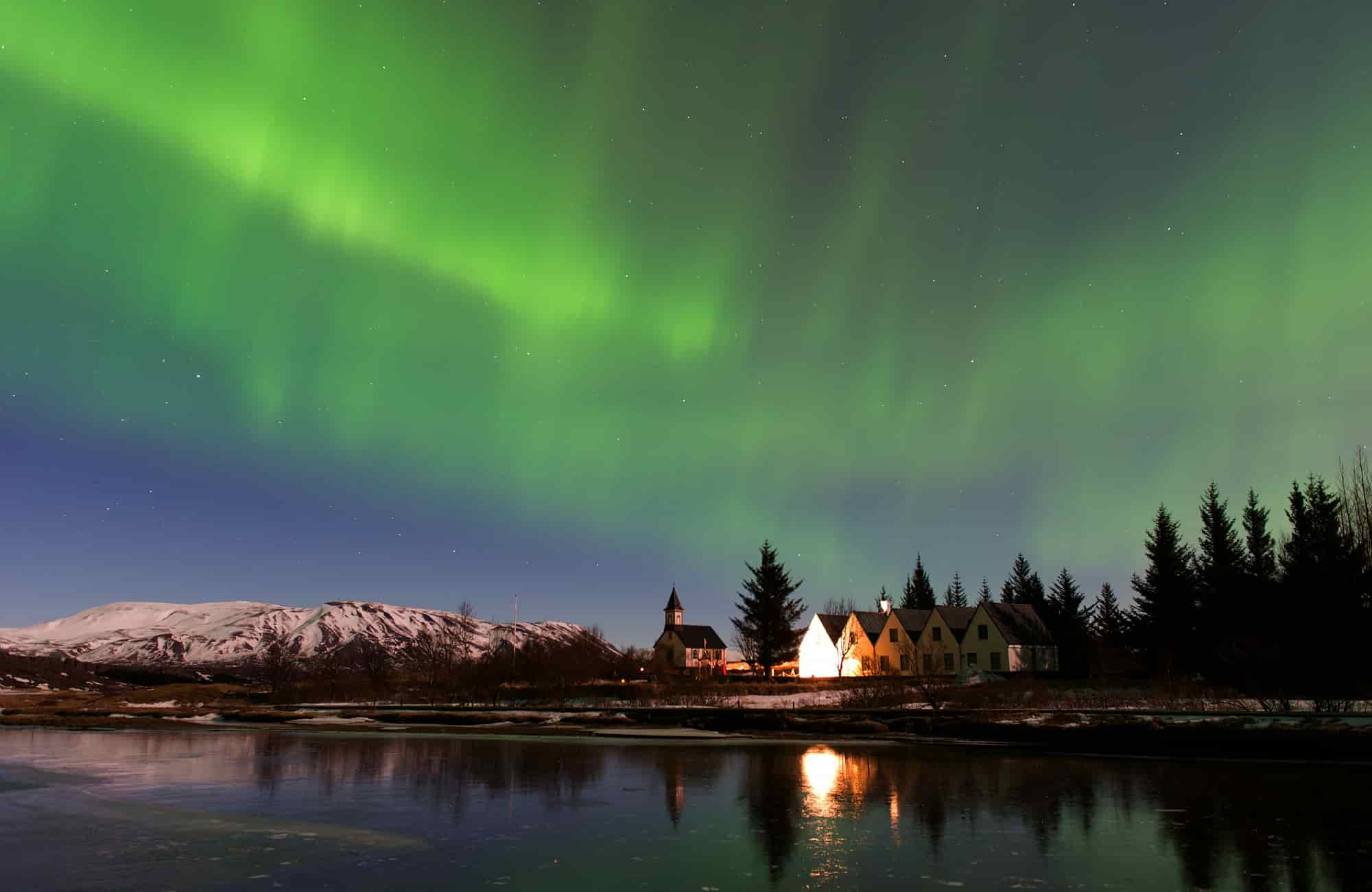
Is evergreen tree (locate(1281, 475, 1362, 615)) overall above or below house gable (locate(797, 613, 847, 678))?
above

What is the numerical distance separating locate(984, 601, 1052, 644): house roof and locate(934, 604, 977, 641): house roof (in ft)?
9.07

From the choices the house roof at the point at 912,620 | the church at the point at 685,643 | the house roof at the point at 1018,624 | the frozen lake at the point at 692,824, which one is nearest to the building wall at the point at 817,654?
the house roof at the point at 912,620

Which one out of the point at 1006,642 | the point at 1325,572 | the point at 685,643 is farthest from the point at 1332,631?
the point at 685,643

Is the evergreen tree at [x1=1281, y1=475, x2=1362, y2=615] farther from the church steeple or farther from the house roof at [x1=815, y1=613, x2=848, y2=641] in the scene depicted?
the church steeple

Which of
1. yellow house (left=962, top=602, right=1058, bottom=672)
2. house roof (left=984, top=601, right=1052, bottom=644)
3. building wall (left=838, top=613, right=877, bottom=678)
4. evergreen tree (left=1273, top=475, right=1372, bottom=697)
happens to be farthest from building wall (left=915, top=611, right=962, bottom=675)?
evergreen tree (left=1273, top=475, right=1372, bottom=697)

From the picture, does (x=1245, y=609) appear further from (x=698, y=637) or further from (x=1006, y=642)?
(x=698, y=637)

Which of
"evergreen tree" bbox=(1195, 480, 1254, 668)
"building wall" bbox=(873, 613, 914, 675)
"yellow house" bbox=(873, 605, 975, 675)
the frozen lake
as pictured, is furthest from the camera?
"building wall" bbox=(873, 613, 914, 675)

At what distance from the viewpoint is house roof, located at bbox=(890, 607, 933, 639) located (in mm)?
98562

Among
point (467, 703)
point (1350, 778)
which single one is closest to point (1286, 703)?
point (1350, 778)

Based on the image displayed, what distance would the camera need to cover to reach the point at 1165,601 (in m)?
77.2

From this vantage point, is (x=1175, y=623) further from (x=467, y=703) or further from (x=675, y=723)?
(x=467, y=703)

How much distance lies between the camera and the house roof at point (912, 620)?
323 ft

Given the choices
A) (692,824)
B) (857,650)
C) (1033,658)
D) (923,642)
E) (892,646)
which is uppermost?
(923,642)

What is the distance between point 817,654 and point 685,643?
53498 millimetres
